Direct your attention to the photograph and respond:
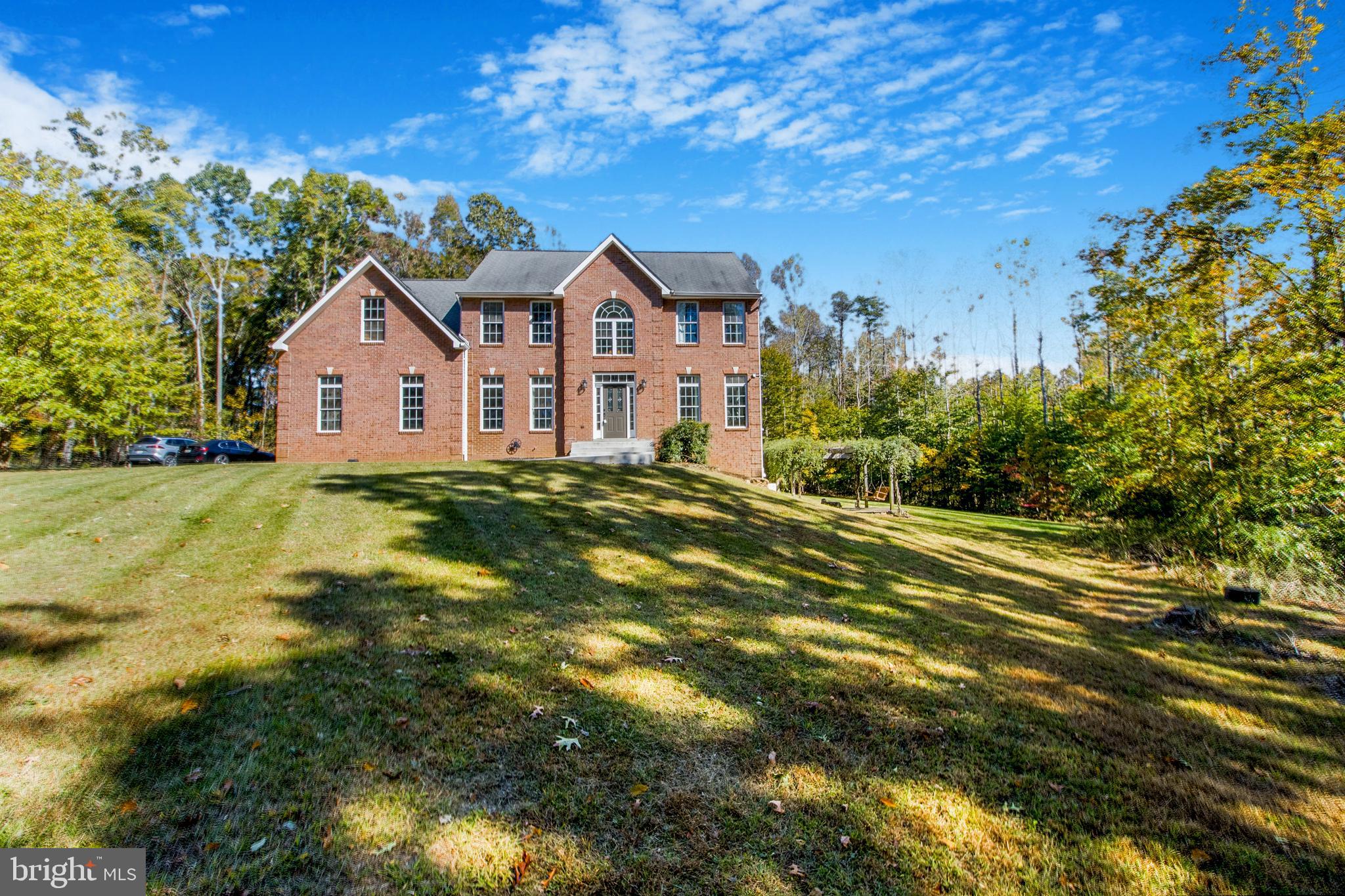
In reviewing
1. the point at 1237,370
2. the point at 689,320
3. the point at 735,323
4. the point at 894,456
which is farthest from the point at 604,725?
the point at 894,456

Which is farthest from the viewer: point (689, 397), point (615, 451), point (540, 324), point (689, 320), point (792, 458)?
point (792, 458)

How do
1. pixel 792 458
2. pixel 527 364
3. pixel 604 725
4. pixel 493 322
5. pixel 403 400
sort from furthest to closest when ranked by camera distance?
pixel 792 458 → pixel 493 322 → pixel 527 364 → pixel 403 400 → pixel 604 725

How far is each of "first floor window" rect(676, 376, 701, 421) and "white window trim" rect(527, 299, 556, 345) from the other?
544 cm

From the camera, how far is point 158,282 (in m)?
39.9

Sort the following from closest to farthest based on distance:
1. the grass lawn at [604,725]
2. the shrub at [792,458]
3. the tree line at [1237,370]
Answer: the grass lawn at [604,725] < the tree line at [1237,370] < the shrub at [792,458]

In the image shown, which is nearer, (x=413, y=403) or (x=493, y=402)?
(x=413, y=403)

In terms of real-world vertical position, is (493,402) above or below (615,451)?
above

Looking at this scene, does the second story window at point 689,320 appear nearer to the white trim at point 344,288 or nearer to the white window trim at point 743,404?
the white window trim at point 743,404

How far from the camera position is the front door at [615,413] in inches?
935

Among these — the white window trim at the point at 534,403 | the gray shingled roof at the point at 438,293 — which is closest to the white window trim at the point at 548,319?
the white window trim at the point at 534,403

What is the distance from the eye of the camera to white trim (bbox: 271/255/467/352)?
22016 mm

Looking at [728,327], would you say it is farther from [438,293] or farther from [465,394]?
[438,293]

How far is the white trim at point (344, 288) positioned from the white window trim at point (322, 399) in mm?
1751

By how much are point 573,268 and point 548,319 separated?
9.94 ft
